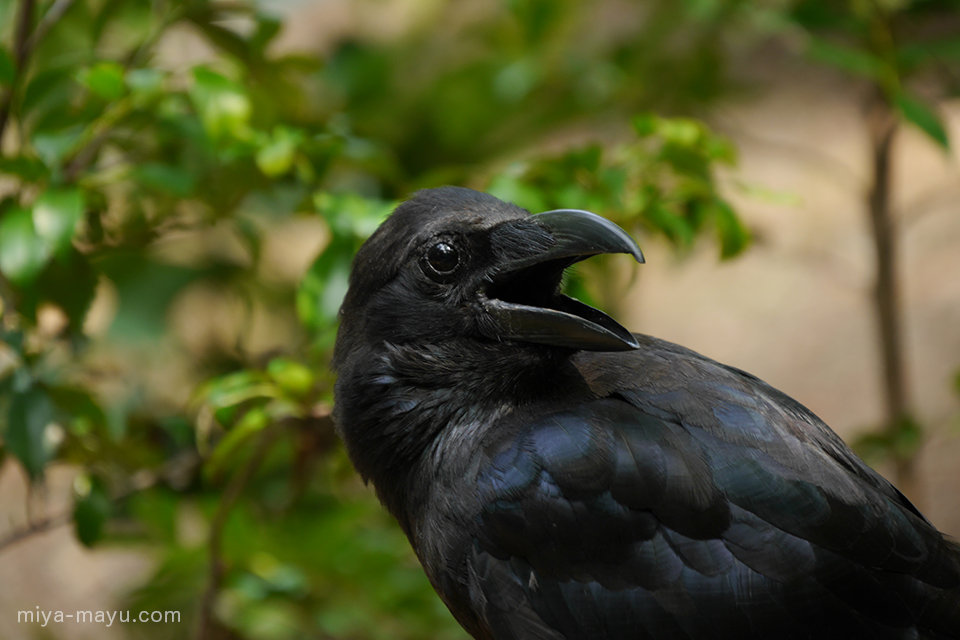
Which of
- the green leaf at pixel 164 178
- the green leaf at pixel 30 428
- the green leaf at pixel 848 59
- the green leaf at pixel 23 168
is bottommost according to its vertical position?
the green leaf at pixel 30 428

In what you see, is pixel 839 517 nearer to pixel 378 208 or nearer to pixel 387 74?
pixel 378 208

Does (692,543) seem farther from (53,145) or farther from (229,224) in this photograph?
(229,224)

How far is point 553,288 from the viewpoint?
1.56 metres

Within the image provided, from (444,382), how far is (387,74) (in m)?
2.83

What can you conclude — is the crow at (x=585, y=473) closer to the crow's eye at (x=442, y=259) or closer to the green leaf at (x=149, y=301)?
the crow's eye at (x=442, y=259)

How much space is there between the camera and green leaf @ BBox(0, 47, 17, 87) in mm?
1738

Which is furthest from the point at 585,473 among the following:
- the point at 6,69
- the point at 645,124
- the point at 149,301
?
the point at 149,301

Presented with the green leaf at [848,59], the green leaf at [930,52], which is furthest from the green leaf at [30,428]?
the green leaf at [930,52]

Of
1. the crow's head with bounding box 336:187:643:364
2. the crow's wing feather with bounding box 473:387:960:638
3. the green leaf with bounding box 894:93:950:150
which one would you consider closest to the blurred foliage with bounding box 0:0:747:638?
the crow's head with bounding box 336:187:643:364

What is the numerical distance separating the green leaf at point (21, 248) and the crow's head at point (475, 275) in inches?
23.9

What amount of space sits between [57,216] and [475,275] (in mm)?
841

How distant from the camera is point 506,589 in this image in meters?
1.35

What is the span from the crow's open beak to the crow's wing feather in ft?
0.52

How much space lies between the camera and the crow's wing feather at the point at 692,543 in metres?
1.32
